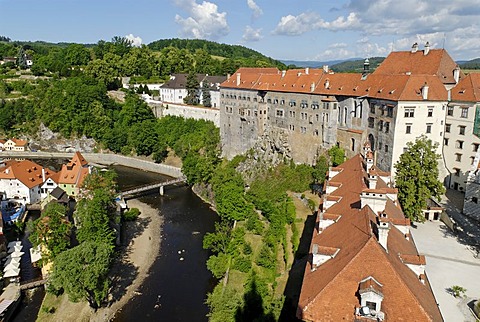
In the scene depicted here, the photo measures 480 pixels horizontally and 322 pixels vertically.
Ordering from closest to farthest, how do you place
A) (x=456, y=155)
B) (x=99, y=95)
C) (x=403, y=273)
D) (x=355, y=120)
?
(x=403, y=273), (x=456, y=155), (x=355, y=120), (x=99, y=95)

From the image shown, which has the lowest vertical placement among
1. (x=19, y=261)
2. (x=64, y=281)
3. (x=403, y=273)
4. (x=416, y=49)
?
(x=19, y=261)

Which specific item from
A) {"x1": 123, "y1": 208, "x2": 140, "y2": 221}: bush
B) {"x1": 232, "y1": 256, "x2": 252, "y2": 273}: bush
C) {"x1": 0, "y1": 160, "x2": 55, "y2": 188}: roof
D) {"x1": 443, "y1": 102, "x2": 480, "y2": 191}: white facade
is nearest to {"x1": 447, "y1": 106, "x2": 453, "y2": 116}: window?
{"x1": 443, "y1": 102, "x2": 480, "y2": 191}: white facade

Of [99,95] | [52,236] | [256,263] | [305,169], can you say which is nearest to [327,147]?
[305,169]

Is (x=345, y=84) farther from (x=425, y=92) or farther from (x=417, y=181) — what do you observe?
(x=417, y=181)

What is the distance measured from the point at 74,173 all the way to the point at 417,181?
40.1 meters

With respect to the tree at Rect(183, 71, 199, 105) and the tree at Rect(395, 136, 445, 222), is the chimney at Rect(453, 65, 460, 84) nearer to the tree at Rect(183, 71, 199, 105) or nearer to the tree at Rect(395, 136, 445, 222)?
the tree at Rect(395, 136, 445, 222)

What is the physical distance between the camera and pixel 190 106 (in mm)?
75125

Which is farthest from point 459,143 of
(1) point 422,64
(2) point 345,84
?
(2) point 345,84

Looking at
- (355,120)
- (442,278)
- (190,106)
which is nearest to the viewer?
(442,278)

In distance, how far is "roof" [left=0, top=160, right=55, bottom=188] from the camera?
4684cm

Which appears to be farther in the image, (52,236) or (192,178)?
(192,178)

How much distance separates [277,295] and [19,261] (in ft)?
75.1

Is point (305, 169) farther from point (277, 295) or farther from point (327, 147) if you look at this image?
point (277, 295)

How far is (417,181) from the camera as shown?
3095cm
